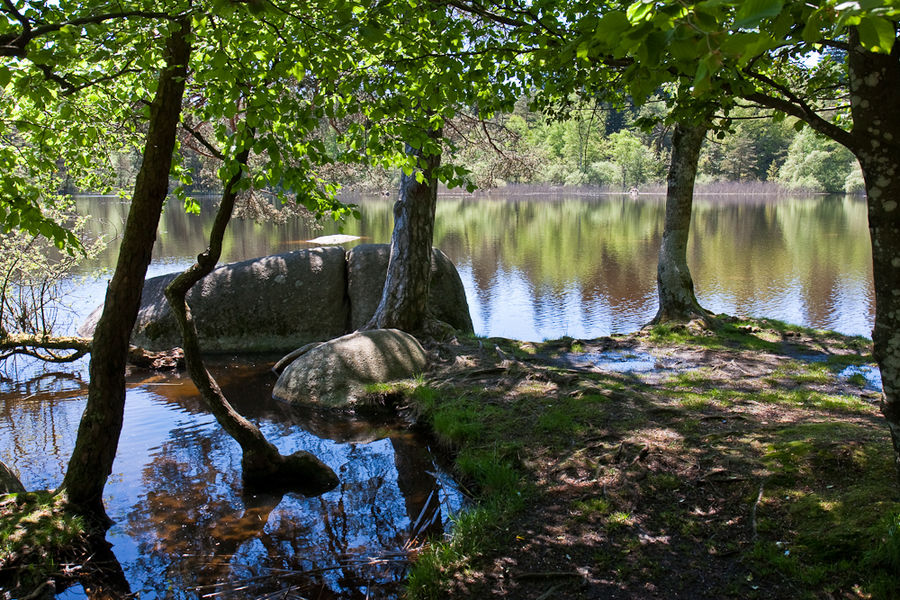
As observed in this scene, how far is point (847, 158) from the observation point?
7100 centimetres

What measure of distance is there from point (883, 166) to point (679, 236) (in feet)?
28.2

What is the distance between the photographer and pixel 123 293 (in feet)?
16.9

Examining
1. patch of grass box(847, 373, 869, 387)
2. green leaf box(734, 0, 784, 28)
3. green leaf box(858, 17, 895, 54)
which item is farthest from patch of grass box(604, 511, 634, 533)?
patch of grass box(847, 373, 869, 387)

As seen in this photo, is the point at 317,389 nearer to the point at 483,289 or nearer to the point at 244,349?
the point at 244,349

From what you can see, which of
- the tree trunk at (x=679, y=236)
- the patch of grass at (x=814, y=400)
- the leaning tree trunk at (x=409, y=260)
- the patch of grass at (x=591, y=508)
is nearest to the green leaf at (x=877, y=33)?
the patch of grass at (x=591, y=508)

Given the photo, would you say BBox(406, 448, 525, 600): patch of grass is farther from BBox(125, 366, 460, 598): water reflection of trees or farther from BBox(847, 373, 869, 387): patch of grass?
BBox(847, 373, 869, 387): patch of grass

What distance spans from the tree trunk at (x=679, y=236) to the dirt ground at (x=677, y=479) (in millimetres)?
2934

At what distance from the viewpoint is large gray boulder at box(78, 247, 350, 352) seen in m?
12.5

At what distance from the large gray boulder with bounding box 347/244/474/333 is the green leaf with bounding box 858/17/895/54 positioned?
35.6 feet

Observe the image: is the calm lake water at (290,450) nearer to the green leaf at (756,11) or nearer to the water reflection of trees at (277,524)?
the water reflection of trees at (277,524)

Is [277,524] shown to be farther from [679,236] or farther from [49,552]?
[679,236]

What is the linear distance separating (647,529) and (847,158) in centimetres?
8000

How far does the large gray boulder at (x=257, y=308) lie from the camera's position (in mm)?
12461

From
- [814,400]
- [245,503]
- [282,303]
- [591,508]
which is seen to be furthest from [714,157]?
[245,503]
